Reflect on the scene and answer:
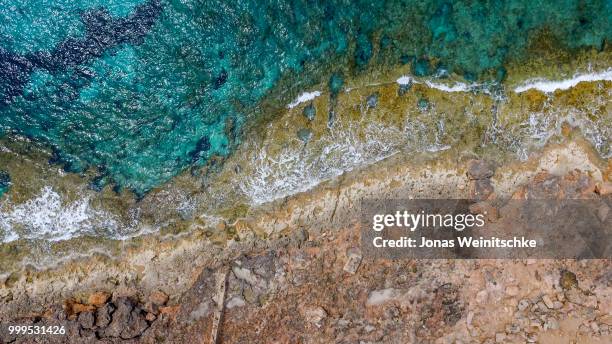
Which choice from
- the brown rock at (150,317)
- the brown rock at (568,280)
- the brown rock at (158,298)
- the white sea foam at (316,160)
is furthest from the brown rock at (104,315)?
the brown rock at (568,280)

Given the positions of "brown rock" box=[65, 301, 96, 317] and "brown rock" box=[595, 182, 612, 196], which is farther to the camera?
"brown rock" box=[65, 301, 96, 317]

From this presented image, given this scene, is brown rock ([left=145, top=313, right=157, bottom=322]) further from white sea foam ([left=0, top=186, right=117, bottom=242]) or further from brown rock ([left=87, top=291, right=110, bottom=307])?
white sea foam ([left=0, top=186, right=117, bottom=242])

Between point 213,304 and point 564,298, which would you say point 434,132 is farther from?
point 213,304

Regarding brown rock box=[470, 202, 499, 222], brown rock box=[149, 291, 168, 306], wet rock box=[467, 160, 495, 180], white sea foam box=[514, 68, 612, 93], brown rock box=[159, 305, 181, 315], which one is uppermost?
white sea foam box=[514, 68, 612, 93]

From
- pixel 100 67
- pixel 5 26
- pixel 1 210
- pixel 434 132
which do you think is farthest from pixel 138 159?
pixel 434 132

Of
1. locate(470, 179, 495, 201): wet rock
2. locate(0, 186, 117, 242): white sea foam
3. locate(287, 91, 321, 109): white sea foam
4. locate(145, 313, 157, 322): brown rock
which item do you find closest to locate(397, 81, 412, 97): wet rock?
locate(287, 91, 321, 109): white sea foam

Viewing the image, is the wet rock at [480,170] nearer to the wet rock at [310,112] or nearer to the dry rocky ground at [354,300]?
the dry rocky ground at [354,300]

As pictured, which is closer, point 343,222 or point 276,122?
point 343,222
